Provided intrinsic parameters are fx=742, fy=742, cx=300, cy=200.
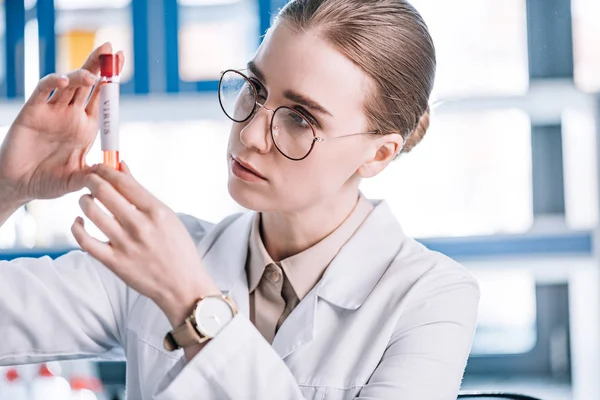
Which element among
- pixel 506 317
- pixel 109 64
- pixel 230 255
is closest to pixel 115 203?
pixel 109 64

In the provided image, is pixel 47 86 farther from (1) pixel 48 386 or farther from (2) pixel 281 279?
(1) pixel 48 386

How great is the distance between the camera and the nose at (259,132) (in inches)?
51.6

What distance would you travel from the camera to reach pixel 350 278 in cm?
144

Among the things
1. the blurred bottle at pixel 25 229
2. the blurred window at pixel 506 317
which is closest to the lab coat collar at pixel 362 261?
the blurred window at pixel 506 317

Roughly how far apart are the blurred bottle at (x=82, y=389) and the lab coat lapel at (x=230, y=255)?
1.30 meters

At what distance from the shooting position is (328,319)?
140 centimetres

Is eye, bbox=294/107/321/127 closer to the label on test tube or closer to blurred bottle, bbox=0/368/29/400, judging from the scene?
the label on test tube

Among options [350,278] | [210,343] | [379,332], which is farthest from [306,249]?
[210,343]

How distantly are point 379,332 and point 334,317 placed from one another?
0.34 feet

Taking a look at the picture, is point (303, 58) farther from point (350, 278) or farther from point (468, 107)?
point (468, 107)

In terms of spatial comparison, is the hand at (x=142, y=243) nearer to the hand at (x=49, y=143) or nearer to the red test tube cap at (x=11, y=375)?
the hand at (x=49, y=143)

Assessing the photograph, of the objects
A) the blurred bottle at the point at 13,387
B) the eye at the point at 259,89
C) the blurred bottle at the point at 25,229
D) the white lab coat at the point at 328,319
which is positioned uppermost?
the eye at the point at 259,89

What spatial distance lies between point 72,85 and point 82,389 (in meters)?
1.68

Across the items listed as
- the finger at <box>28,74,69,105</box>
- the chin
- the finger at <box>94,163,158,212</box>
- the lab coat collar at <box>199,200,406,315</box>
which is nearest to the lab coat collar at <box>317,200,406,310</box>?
the lab coat collar at <box>199,200,406,315</box>
